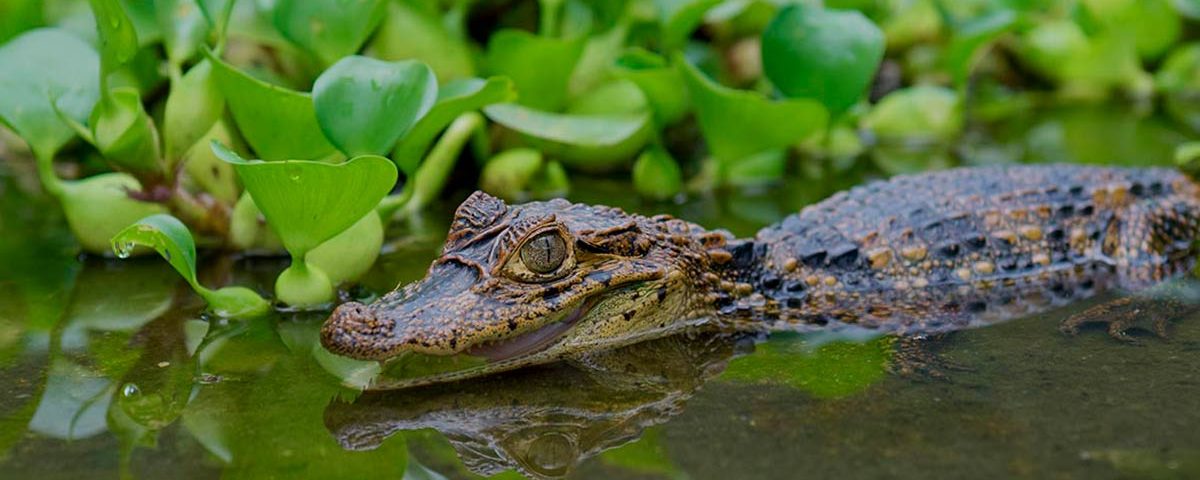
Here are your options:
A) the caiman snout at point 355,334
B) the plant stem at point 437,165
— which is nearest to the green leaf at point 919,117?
the plant stem at point 437,165

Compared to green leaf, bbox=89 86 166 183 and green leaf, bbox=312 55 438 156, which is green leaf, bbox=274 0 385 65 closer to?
green leaf, bbox=89 86 166 183

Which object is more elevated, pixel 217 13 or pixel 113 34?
pixel 217 13

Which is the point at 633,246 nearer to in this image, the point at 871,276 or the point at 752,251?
the point at 752,251

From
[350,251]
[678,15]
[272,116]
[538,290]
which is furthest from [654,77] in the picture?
[538,290]

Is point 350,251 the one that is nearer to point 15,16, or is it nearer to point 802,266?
point 802,266

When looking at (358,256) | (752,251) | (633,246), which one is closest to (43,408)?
(358,256)
